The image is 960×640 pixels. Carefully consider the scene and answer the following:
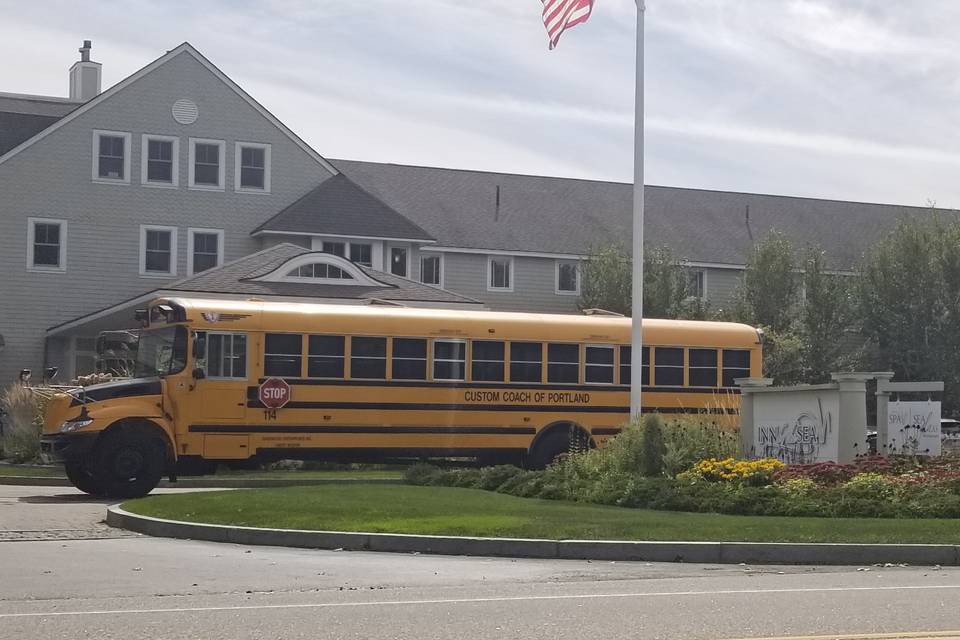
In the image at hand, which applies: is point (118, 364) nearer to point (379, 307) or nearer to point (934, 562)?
point (379, 307)

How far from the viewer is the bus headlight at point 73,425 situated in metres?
23.3

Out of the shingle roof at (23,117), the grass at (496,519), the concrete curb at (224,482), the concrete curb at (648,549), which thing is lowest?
the concrete curb at (224,482)

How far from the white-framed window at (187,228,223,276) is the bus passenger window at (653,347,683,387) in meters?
20.1

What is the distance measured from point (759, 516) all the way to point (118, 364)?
14.3m

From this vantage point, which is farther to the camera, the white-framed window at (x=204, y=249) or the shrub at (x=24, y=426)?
the white-framed window at (x=204, y=249)

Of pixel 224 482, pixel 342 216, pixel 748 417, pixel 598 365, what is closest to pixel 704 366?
pixel 598 365

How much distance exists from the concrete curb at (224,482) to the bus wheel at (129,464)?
2.45 metres

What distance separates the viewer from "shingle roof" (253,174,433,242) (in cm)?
4531

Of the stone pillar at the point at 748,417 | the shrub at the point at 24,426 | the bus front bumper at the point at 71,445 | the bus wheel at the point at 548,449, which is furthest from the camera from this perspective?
the shrub at the point at 24,426

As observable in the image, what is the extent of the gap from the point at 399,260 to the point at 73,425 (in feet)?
79.2

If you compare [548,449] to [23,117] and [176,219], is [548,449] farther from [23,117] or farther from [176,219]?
[23,117]

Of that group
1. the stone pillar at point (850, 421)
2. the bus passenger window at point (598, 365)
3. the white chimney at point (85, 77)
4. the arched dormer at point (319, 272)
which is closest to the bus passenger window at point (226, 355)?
the bus passenger window at point (598, 365)

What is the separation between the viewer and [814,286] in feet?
168

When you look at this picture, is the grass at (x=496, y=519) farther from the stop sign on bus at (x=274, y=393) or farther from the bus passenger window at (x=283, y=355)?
the bus passenger window at (x=283, y=355)
